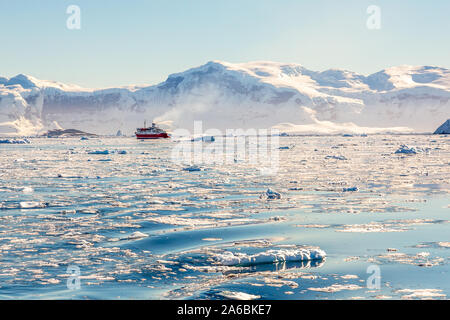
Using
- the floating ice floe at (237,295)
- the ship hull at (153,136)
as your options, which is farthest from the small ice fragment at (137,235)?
the ship hull at (153,136)

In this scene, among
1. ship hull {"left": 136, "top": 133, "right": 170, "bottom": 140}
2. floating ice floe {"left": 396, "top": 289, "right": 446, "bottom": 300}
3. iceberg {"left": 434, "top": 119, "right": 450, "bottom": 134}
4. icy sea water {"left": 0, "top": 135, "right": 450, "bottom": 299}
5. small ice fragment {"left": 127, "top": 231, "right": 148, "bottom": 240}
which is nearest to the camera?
floating ice floe {"left": 396, "top": 289, "right": 446, "bottom": 300}

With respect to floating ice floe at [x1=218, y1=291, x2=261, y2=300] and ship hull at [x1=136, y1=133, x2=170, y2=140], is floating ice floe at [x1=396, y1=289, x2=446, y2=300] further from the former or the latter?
ship hull at [x1=136, y1=133, x2=170, y2=140]

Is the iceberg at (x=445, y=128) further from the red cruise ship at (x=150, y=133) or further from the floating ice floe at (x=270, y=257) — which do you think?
the floating ice floe at (x=270, y=257)

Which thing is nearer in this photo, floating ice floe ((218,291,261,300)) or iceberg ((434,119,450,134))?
floating ice floe ((218,291,261,300))

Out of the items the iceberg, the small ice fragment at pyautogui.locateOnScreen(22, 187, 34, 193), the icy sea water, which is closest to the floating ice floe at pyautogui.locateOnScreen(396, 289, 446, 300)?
the icy sea water

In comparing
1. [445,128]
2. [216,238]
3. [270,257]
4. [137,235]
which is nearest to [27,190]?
[137,235]

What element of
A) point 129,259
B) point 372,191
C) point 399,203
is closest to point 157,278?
point 129,259

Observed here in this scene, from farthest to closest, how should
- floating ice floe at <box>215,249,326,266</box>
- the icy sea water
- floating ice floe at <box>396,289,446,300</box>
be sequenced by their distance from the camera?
1. floating ice floe at <box>215,249,326,266</box>
2. the icy sea water
3. floating ice floe at <box>396,289,446,300</box>

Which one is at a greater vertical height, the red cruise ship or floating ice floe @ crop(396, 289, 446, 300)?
the red cruise ship
